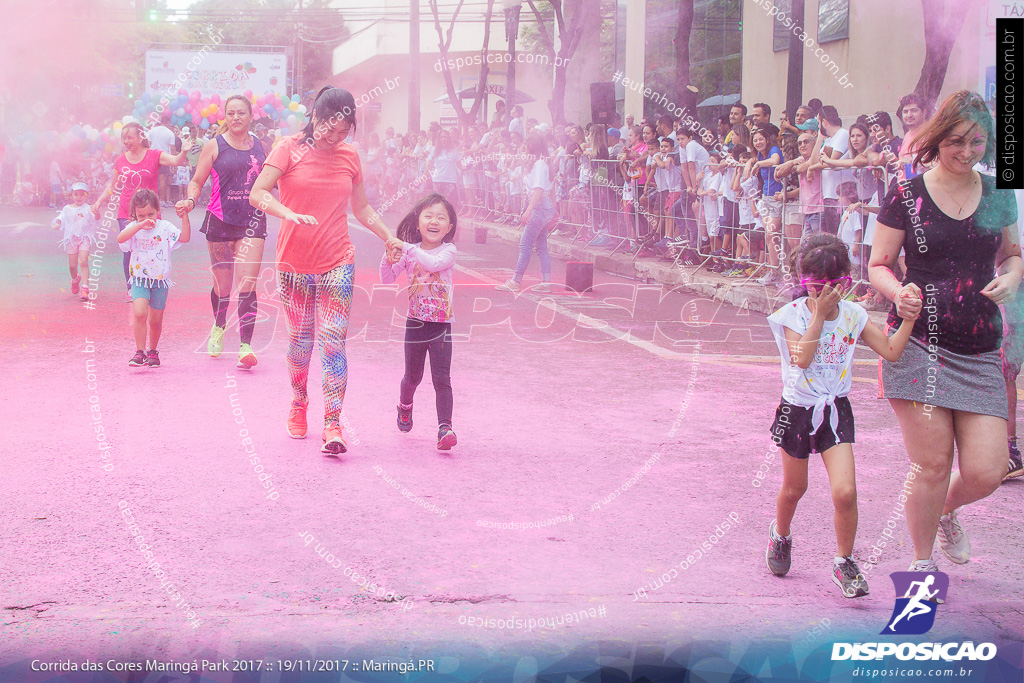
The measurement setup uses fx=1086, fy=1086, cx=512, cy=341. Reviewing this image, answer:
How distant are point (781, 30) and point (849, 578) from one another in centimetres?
1933

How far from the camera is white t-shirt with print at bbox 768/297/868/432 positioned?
11.9 ft

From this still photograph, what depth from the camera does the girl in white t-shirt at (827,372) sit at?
3564mm

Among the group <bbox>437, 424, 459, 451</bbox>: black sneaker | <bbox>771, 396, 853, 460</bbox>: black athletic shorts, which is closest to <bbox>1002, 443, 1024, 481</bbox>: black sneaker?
<bbox>771, 396, 853, 460</bbox>: black athletic shorts

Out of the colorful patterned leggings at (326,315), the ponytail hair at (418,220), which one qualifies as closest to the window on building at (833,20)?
the ponytail hair at (418,220)

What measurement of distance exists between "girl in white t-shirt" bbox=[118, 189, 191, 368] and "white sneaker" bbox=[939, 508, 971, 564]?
5.13 metres

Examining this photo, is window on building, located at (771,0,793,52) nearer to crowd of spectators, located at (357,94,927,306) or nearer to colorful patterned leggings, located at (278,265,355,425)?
crowd of spectators, located at (357,94,927,306)

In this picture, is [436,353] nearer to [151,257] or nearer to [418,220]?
[418,220]

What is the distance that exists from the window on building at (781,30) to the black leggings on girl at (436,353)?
17.4m

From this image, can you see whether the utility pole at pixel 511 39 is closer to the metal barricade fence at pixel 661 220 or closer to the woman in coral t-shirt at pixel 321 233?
the metal barricade fence at pixel 661 220

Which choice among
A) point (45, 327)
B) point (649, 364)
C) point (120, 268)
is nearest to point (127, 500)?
point (649, 364)

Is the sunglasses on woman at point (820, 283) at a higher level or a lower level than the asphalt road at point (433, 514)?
higher

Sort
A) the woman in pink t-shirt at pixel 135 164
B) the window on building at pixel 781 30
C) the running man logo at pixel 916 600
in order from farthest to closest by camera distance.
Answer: the window on building at pixel 781 30 < the woman in pink t-shirt at pixel 135 164 < the running man logo at pixel 916 600

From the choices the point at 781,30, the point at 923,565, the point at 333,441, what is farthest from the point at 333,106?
the point at 781,30

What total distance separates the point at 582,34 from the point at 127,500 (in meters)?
17.8
